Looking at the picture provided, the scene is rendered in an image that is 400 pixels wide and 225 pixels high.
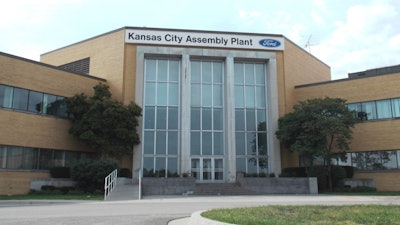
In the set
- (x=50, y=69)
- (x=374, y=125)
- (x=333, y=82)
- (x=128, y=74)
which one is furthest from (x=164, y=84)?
(x=374, y=125)

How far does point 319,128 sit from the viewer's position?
109 ft

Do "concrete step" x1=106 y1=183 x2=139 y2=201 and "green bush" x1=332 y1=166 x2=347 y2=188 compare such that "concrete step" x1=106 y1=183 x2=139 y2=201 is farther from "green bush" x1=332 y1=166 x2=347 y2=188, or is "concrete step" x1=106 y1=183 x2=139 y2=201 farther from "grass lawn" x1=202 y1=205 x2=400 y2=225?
"green bush" x1=332 y1=166 x2=347 y2=188

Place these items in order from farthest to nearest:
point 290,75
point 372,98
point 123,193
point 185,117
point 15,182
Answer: point 290,75 < point 185,117 < point 372,98 < point 15,182 < point 123,193

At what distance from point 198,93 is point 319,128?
11240 millimetres

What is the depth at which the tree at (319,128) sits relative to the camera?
32.5 meters

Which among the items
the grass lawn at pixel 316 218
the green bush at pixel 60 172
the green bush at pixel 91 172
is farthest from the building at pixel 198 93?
the grass lawn at pixel 316 218

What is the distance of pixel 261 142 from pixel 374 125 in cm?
972

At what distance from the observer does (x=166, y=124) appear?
37.0 meters

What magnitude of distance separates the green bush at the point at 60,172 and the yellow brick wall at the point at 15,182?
1.21m

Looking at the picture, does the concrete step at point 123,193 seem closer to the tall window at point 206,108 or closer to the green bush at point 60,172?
the green bush at point 60,172

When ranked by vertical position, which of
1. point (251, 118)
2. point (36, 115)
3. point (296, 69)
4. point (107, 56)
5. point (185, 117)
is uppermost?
point (107, 56)

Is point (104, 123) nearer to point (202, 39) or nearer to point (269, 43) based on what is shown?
point (202, 39)

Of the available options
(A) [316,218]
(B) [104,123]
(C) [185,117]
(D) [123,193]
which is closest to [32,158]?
(B) [104,123]

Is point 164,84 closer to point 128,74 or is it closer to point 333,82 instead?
point 128,74
